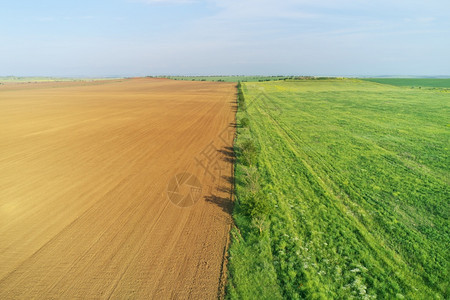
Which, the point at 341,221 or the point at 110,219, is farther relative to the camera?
the point at 341,221

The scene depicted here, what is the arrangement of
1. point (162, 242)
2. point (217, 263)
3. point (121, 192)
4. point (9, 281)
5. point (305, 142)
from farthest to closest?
point (305, 142) < point (121, 192) < point (162, 242) < point (217, 263) < point (9, 281)

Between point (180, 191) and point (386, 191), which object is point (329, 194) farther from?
point (180, 191)

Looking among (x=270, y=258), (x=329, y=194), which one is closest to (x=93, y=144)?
(x=270, y=258)

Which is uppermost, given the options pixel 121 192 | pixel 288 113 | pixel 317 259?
pixel 288 113

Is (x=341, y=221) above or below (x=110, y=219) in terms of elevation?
below
